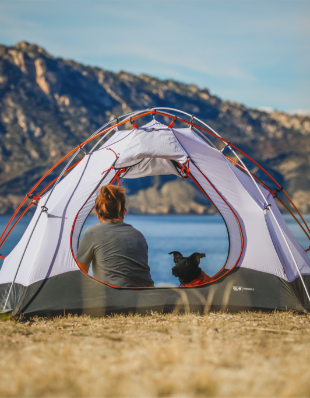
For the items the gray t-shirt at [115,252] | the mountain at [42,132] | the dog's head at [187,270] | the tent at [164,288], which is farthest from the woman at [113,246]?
the mountain at [42,132]

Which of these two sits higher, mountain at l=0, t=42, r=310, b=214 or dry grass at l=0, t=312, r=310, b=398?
mountain at l=0, t=42, r=310, b=214

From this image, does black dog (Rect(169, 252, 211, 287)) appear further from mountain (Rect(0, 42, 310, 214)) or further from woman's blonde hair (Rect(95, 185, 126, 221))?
mountain (Rect(0, 42, 310, 214))

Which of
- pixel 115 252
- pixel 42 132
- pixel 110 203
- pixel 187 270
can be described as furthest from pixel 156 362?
pixel 42 132

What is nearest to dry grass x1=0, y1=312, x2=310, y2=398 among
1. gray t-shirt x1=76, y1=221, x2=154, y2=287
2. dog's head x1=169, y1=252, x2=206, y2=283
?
gray t-shirt x1=76, y1=221, x2=154, y2=287

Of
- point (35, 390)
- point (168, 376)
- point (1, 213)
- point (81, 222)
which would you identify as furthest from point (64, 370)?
point (1, 213)

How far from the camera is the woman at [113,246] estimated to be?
190 inches

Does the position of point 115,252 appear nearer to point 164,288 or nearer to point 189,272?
point 164,288

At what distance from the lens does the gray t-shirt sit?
15.8 feet

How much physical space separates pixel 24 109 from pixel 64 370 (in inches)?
7128

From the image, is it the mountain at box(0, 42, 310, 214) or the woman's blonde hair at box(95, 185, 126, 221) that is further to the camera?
the mountain at box(0, 42, 310, 214)

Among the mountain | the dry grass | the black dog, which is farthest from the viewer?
the mountain

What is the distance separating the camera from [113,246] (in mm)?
4820

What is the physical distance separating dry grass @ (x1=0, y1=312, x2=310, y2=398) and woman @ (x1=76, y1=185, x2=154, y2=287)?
1044 millimetres

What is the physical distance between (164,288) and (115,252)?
757 millimetres
